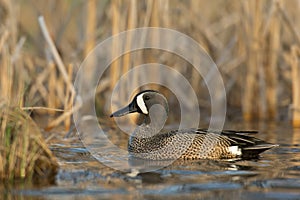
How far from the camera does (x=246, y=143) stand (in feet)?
20.3

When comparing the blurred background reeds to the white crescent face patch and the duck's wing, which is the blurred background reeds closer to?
the white crescent face patch

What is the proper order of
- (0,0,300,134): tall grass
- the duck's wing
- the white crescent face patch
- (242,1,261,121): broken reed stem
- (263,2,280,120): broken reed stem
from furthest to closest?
(263,2,280,120): broken reed stem
(242,1,261,121): broken reed stem
(0,0,300,134): tall grass
the white crescent face patch
the duck's wing

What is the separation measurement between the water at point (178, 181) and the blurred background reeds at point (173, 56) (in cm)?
217

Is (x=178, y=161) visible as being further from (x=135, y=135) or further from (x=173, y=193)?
(x=173, y=193)

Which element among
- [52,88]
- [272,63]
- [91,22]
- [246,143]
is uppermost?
[91,22]

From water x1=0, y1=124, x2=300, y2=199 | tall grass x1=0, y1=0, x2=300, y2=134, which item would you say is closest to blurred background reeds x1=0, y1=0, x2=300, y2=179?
tall grass x1=0, y1=0, x2=300, y2=134

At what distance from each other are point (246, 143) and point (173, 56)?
3447mm

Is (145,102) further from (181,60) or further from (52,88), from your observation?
(181,60)

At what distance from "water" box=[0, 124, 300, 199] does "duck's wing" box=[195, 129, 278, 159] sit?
0.12 m

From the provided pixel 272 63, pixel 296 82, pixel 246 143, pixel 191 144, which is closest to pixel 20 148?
pixel 191 144

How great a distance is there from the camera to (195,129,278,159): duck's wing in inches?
241

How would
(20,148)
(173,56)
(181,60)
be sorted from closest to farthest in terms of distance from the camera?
(20,148) < (173,56) < (181,60)

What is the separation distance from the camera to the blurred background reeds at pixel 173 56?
809 cm

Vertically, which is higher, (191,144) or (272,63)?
(272,63)
